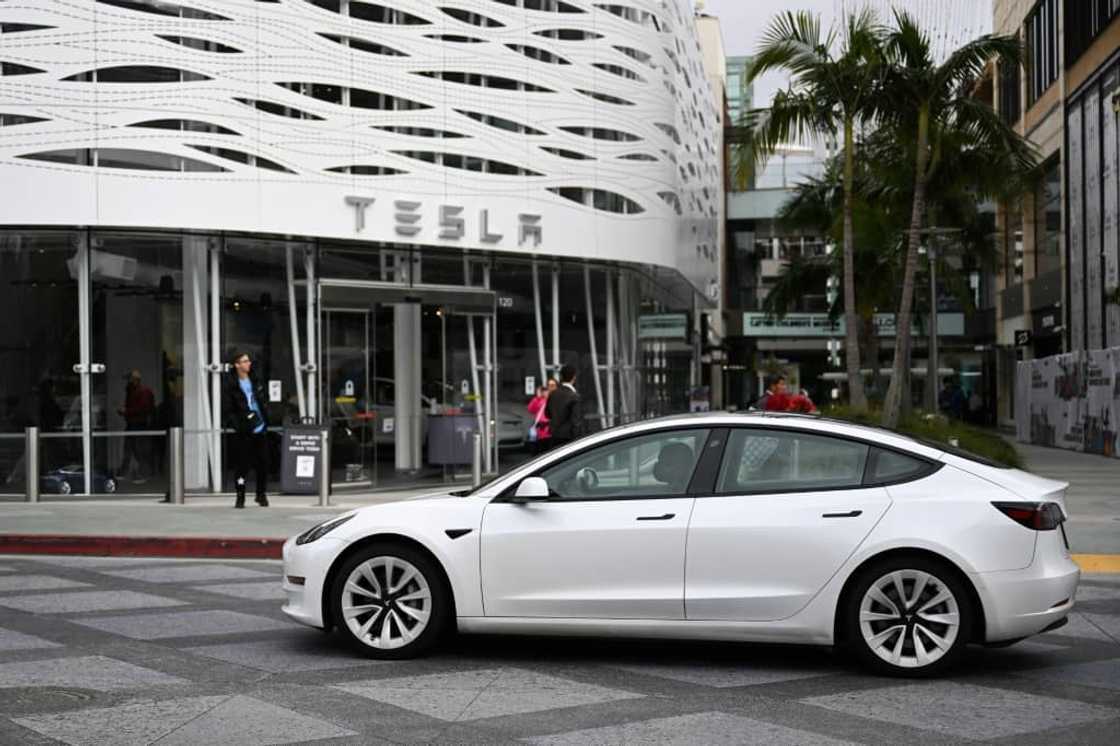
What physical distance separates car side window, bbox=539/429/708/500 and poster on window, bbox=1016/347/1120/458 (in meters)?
23.7

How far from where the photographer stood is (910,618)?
7348 mm

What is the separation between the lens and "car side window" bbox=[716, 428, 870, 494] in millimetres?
7613

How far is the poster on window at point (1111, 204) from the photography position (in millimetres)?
34031

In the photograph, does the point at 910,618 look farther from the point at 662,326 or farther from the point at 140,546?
the point at 662,326

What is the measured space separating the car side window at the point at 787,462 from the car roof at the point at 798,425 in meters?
0.04

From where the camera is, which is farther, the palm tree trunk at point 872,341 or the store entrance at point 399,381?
the palm tree trunk at point 872,341

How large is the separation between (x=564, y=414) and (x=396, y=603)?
8049mm

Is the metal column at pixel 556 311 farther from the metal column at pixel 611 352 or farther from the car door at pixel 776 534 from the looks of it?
the car door at pixel 776 534

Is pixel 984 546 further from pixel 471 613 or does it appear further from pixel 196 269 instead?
pixel 196 269

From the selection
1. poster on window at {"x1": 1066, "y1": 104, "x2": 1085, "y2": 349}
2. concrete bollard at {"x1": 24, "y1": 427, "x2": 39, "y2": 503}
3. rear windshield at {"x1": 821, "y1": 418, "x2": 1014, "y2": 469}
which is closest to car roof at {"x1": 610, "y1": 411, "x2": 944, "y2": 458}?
rear windshield at {"x1": 821, "y1": 418, "x2": 1014, "y2": 469}

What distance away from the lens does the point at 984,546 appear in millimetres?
7293

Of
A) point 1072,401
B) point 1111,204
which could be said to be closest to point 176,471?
point 1072,401

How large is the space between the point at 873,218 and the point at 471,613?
30184mm

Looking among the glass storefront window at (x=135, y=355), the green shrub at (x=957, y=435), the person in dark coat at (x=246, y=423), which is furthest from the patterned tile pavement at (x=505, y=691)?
the green shrub at (x=957, y=435)
